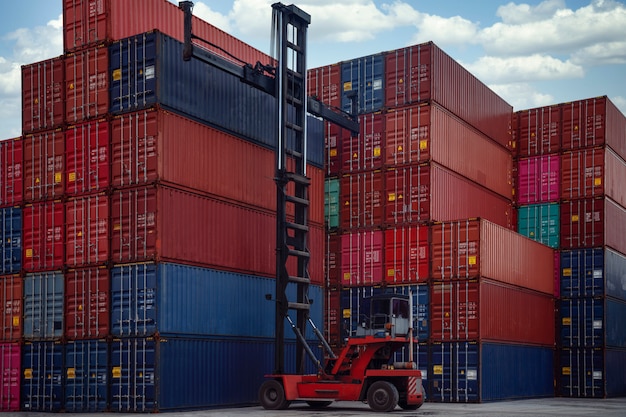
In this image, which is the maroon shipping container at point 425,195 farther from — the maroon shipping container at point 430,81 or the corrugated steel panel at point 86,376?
the corrugated steel panel at point 86,376

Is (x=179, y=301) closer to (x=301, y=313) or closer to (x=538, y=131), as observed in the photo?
(x=301, y=313)

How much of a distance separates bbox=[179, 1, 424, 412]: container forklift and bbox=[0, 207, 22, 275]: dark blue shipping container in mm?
9631

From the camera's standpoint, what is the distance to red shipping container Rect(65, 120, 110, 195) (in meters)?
32.8

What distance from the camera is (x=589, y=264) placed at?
44188mm

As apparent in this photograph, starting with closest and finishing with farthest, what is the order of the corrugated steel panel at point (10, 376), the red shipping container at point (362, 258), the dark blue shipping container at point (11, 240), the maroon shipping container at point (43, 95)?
the corrugated steel panel at point (10, 376)
the maroon shipping container at point (43, 95)
the dark blue shipping container at point (11, 240)
the red shipping container at point (362, 258)

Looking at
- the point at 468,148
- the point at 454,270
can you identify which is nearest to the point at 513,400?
the point at 454,270

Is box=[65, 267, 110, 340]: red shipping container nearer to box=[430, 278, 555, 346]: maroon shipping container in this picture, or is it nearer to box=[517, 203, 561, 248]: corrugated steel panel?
box=[430, 278, 555, 346]: maroon shipping container

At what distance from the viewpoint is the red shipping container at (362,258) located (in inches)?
1558

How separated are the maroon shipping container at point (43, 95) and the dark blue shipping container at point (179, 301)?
674 cm

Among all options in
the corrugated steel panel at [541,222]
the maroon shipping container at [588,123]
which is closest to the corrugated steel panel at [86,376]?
the corrugated steel panel at [541,222]

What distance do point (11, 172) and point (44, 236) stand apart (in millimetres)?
3415

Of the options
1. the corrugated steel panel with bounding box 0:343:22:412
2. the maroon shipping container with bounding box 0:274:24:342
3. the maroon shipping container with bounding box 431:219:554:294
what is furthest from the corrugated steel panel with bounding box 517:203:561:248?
the corrugated steel panel with bounding box 0:343:22:412

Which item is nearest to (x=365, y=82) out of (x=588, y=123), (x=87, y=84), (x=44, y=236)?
(x=588, y=123)

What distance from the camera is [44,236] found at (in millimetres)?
34219
